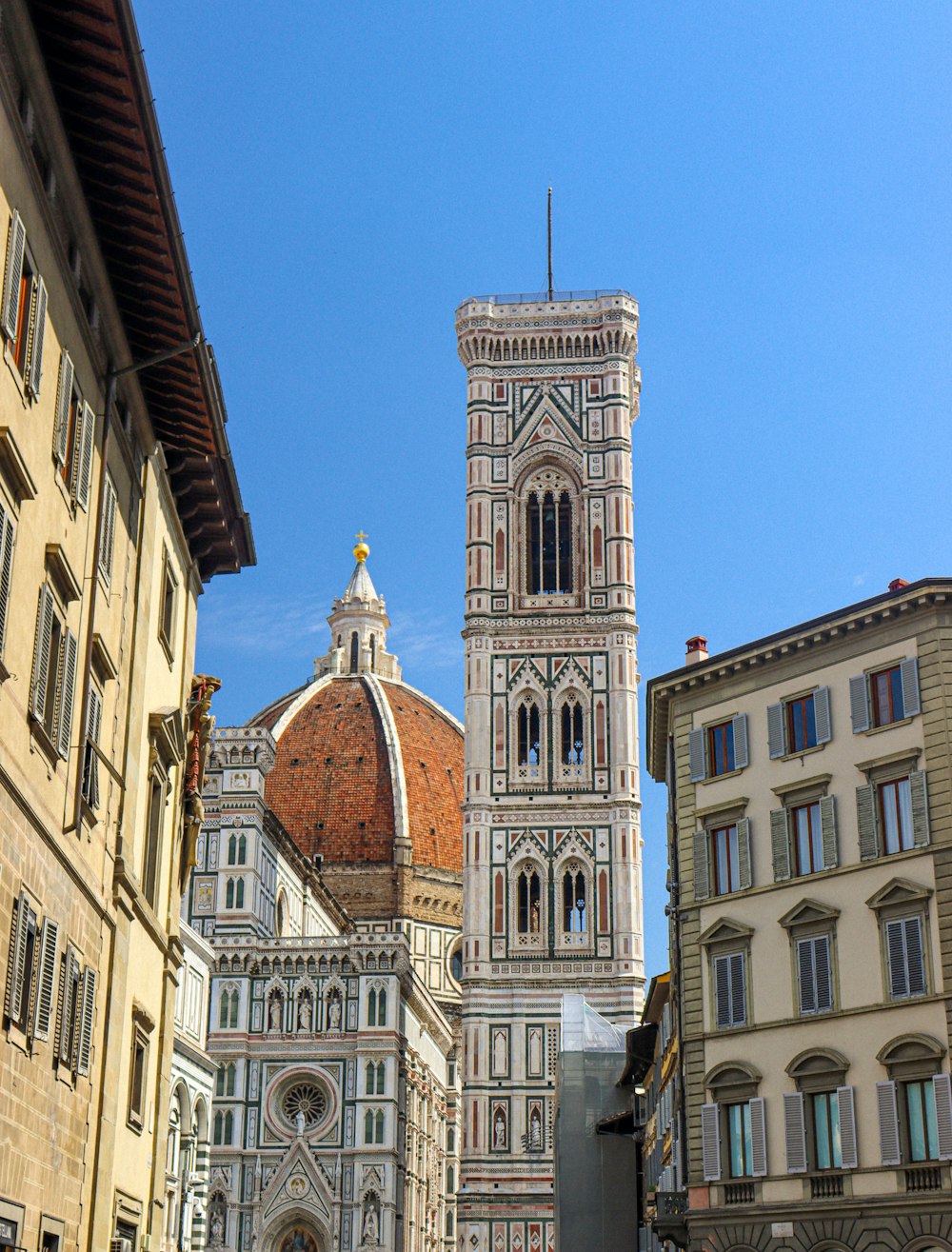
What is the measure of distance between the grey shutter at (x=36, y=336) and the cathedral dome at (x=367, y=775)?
108 meters

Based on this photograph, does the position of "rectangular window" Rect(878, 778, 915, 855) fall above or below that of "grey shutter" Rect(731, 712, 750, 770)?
below

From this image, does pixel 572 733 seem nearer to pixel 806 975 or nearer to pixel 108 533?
pixel 806 975

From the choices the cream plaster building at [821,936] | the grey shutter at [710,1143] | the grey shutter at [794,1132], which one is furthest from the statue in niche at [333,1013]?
the grey shutter at [794,1132]

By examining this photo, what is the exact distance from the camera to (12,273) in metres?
14.0

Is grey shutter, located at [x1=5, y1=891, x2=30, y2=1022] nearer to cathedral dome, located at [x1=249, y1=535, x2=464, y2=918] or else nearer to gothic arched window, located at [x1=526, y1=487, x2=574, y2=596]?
gothic arched window, located at [x1=526, y1=487, x2=574, y2=596]

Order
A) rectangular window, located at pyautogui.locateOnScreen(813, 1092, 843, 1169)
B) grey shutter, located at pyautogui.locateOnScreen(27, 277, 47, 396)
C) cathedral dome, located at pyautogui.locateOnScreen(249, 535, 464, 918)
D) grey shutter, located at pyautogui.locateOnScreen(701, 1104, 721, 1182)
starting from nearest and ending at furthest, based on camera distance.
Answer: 1. grey shutter, located at pyautogui.locateOnScreen(27, 277, 47, 396)
2. rectangular window, located at pyautogui.locateOnScreen(813, 1092, 843, 1169)
3. grey shutter, located at pyautogui.locateOnScreen(701, 1104, 721, 1182)
4. cathedral dome, located at pyautogui.locateOnScreen(249, 535, 464, 918)

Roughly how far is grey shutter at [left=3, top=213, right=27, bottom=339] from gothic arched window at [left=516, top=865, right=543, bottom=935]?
6140cm

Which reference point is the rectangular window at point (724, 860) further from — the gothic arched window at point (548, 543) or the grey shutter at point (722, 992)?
the gothic arched window at point (548, 543)

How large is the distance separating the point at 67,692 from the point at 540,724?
2353 inches

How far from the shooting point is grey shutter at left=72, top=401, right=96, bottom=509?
1698 centimetres

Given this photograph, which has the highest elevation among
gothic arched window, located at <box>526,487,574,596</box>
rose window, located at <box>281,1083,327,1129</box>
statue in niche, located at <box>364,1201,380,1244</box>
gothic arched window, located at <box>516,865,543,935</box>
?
gothic arched window, located at <box>526,487,574,596</box>

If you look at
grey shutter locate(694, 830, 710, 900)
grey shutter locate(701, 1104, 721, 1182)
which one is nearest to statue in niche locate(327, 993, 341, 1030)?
grey shutter locate(694, 830, 710, 900)

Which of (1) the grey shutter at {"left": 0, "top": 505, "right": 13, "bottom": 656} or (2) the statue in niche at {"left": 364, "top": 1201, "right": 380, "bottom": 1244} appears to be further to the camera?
(2) the statue in niche at {"left": 364, "top": 1201, "right": 380, "bottom": 1244}

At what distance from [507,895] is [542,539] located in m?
15.6
